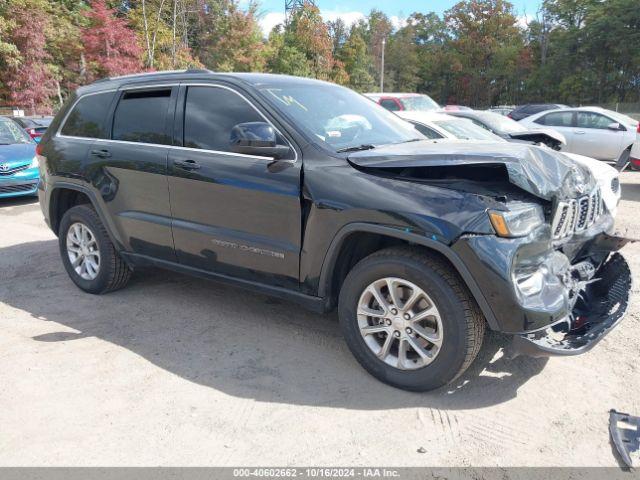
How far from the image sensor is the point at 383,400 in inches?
124

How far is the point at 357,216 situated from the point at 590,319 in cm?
156

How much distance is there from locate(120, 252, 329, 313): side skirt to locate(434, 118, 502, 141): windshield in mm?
4610

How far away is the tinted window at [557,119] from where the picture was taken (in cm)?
1306

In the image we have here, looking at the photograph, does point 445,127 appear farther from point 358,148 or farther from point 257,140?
point 257,140

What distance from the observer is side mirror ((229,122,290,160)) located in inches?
134

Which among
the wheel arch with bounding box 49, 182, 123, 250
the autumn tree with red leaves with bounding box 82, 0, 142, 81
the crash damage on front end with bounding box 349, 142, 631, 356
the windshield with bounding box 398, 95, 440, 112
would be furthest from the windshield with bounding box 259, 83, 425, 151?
the autumn tree with red leaves with bounding box 82, 0, 142, 81

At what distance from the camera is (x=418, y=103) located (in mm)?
13016

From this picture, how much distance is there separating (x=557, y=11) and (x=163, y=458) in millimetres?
→ 57835

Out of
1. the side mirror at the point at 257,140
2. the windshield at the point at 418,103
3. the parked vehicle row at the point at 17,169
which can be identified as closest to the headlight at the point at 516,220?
the side mirror at the point at 257,140

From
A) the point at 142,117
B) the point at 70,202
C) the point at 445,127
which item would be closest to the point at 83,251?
the point at 70,202

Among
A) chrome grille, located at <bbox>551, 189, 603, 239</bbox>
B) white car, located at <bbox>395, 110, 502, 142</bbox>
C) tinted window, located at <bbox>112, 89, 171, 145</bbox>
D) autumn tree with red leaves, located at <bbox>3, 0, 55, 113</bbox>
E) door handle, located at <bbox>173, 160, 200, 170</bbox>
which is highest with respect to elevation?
autumn tree with red leaves, located at <bbox>3, 0, 55, 113</bbox>

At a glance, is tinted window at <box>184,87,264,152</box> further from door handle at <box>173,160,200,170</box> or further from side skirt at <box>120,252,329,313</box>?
side skirt at <box>120,252,329,313</box>

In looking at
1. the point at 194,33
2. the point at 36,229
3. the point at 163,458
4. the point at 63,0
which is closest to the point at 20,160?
the point at 36,229

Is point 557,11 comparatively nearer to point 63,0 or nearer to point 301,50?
point 301,50
